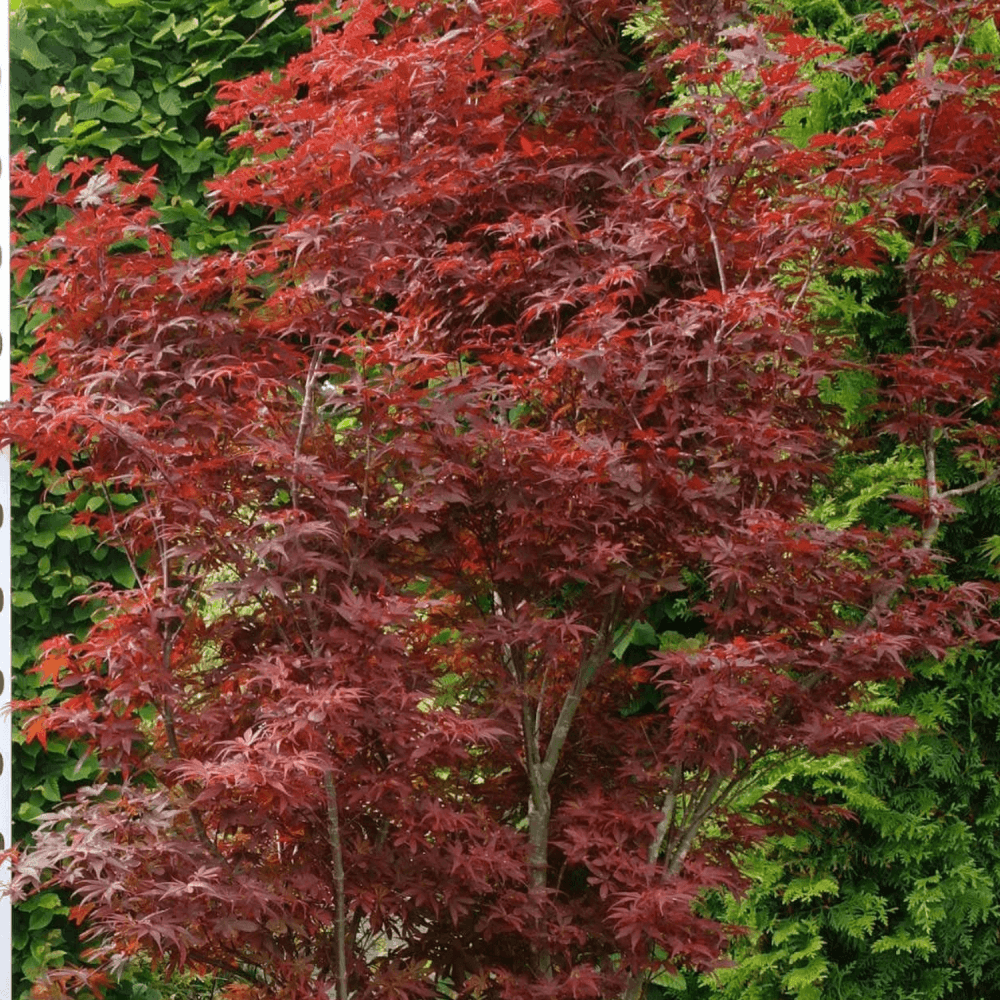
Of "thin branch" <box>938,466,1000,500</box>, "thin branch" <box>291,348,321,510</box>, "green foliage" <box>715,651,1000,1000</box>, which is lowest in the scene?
"green foliage" <box>715,651,1000,1000</box>

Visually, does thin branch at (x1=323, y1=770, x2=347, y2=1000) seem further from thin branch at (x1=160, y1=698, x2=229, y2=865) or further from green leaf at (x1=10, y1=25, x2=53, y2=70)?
green leaf at (x1=10, y1=25, x2=53, y2=70)

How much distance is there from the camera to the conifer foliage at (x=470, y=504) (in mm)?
2629

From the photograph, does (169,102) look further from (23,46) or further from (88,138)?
(23,46)

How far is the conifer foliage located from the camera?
8.63ft

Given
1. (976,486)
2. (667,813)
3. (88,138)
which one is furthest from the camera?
(88,138)

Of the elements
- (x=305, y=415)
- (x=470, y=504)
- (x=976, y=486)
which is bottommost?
(x=976, y=486)

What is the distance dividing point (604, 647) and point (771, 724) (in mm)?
401

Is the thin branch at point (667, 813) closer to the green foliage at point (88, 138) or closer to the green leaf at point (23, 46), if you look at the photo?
the green foliage at point (88, 138)

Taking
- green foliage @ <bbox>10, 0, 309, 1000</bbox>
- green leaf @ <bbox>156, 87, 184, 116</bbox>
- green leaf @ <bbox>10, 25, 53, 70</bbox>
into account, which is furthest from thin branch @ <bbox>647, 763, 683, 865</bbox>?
green leaf @ <bbox>10, 25, 53, 70</bbox>

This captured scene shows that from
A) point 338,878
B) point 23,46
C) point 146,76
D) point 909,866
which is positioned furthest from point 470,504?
point 23,46

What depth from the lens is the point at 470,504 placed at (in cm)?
283

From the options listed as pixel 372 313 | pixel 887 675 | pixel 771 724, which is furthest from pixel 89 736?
pixel 887 675

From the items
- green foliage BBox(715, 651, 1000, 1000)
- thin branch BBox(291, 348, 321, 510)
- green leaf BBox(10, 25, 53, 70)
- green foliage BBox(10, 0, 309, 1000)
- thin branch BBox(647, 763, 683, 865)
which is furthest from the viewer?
green leaf BBox(10, 25, 53, 70)

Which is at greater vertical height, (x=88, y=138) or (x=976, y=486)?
(x=88, y=138)
